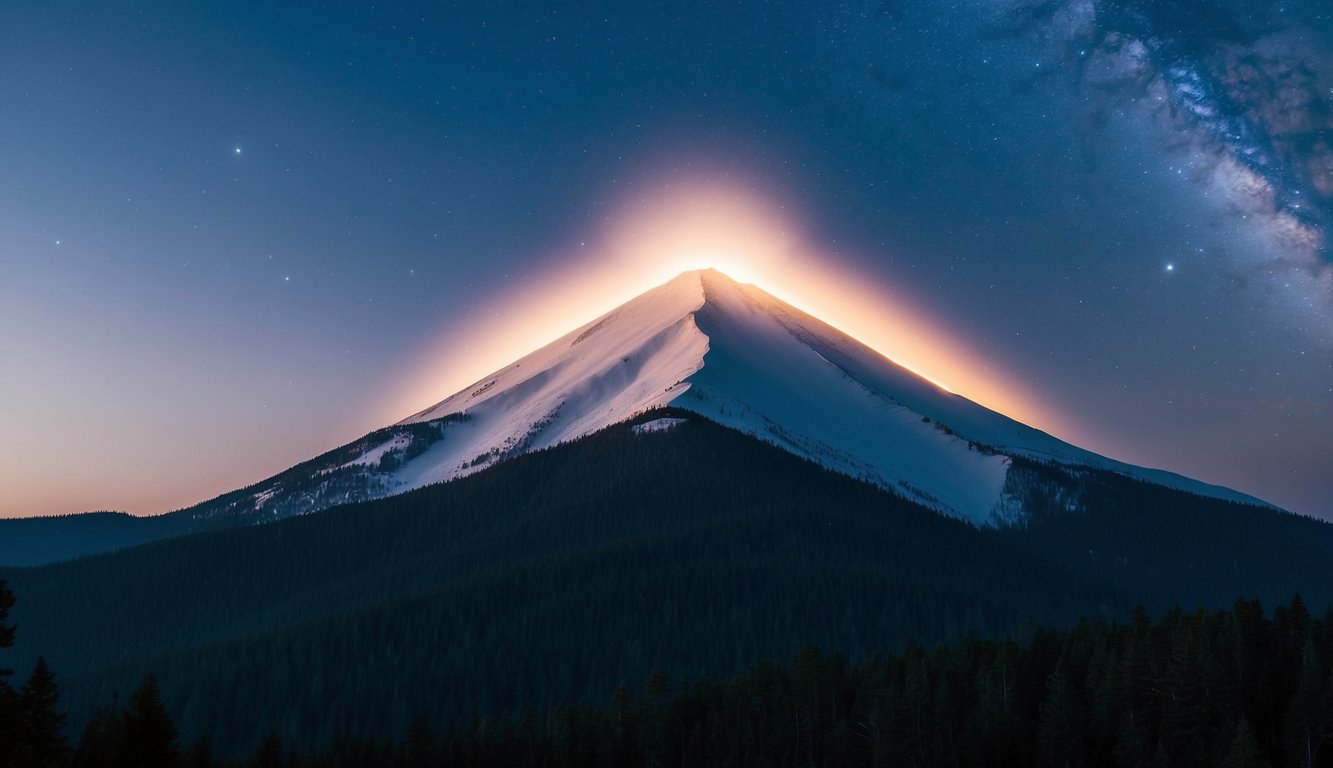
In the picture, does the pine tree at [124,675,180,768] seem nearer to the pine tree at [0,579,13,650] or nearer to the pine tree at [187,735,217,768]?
the pine tree at [0,579,13,650]

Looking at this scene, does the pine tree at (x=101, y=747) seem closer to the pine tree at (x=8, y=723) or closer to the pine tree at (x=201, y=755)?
the pine tree at (x=201, y=755)

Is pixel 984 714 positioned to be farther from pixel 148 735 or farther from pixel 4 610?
pixel 4 610

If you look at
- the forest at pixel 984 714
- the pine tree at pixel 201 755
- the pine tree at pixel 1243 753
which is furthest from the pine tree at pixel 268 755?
the pine tree at pixel 1243 753

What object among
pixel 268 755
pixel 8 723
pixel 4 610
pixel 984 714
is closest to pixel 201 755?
pixel 268 755

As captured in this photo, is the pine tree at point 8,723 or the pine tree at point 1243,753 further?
the pine tree at point 1243,753

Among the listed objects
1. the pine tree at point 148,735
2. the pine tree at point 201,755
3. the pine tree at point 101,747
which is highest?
the pine tree at point 148,735

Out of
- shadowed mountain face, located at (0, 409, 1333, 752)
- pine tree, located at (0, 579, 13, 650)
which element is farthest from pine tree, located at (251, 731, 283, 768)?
shadowed mountain face, located at (0, 409, 1333, 752)

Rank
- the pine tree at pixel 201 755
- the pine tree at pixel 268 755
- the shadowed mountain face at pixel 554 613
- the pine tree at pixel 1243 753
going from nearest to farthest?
the pine tree at pixel 1243 753 → the pine tree at pixel 201 755 → the pine tree at pixel 268 755 → the shadowed mountain face at pixel 554 613
